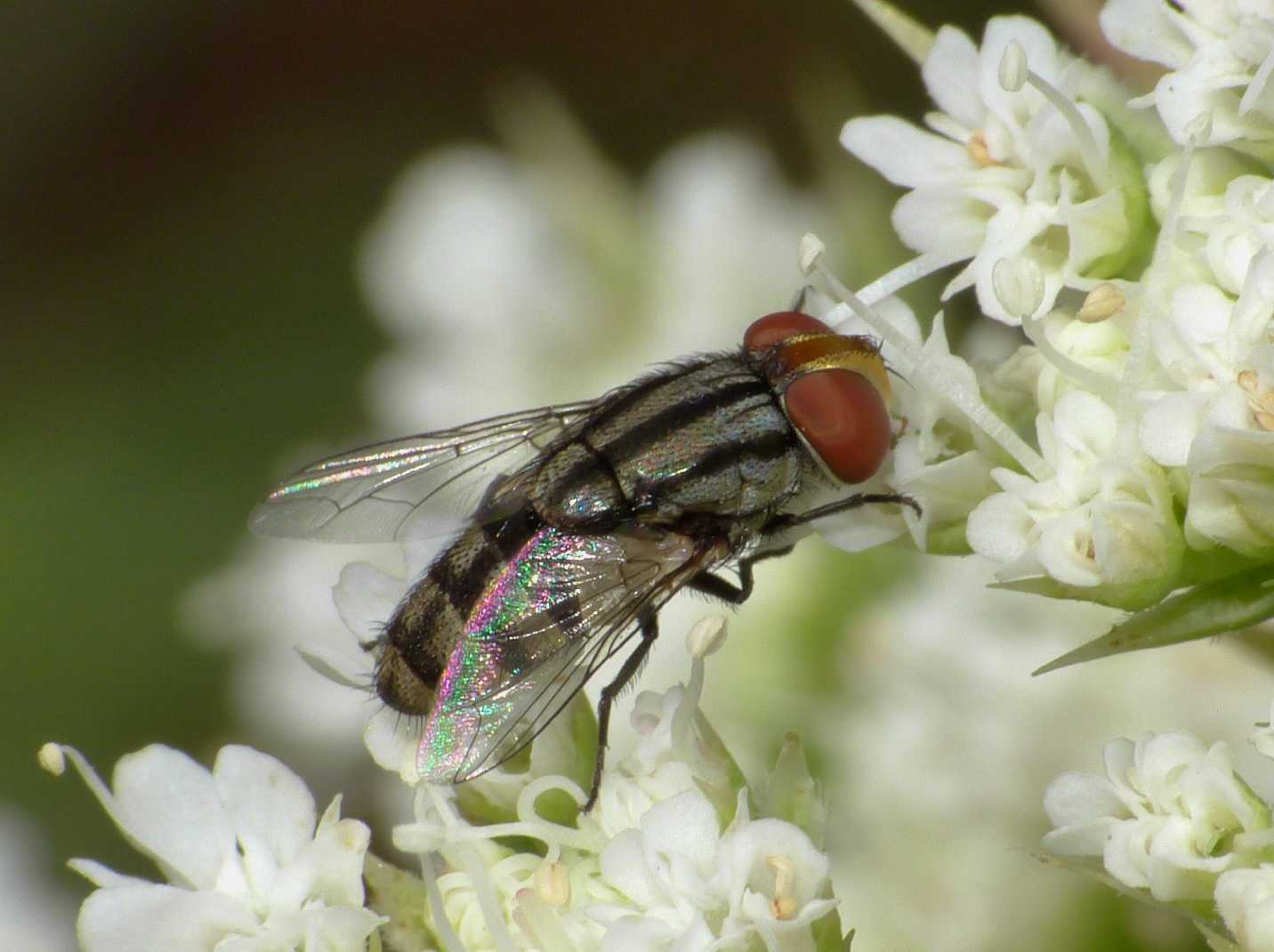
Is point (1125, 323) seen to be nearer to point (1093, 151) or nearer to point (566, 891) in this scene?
point (1093, 151)

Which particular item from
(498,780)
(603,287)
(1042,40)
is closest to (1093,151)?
(1042,40)

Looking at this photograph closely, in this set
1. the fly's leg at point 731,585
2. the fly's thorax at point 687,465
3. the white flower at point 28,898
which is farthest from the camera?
the white flower at point 28,898

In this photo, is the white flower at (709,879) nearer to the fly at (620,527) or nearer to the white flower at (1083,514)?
the fly at (620,527)

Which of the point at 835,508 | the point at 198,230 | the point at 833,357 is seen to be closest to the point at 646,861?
the point at 835,508

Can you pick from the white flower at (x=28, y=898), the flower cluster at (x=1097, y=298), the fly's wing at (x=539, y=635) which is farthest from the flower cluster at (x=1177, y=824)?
the white flower at (x=28, y=898)

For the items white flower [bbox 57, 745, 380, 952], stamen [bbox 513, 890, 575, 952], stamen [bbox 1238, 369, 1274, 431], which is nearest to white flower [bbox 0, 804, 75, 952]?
white flower [bbox 57, 745, 380, 952]
